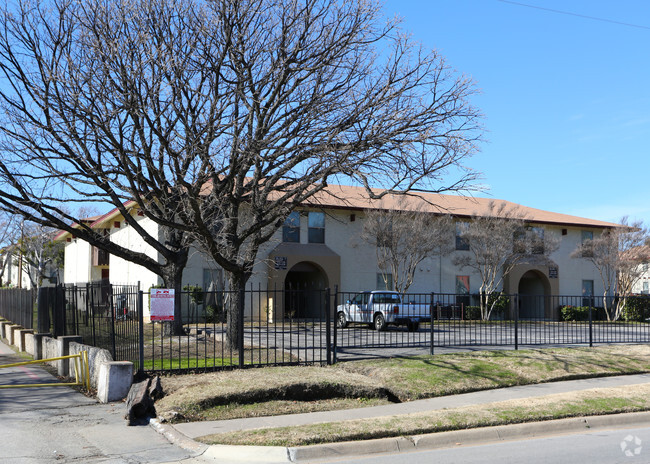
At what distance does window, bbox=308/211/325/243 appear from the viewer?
112ft

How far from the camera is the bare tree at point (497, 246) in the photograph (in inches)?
1339

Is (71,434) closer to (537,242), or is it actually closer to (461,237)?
(461,237)

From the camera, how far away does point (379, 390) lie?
37.0 feet

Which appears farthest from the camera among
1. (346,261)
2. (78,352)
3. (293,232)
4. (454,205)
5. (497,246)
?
(454,205)

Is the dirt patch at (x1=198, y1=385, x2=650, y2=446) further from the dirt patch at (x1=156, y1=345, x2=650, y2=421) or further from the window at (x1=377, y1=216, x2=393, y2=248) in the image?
the window at (x1=377, y1=216, x2=393, y2=248)

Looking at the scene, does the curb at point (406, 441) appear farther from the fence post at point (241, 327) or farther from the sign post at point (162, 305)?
the fence post at point (241, 327)

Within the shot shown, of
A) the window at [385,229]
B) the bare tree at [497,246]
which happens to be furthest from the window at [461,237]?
the window at [385,229]

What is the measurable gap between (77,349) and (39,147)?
18.7 ft

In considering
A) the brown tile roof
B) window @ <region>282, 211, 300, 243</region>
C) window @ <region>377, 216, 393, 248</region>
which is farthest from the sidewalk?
the brown tile roof

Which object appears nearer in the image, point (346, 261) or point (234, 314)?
point (234, 314)

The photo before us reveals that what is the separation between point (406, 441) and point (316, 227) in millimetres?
26004

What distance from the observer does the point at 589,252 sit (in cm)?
3881

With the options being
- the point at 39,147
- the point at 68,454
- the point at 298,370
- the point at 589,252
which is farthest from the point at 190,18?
the point at 589,252

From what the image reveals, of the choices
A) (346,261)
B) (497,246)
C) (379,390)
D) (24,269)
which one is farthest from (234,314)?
(24,269)
